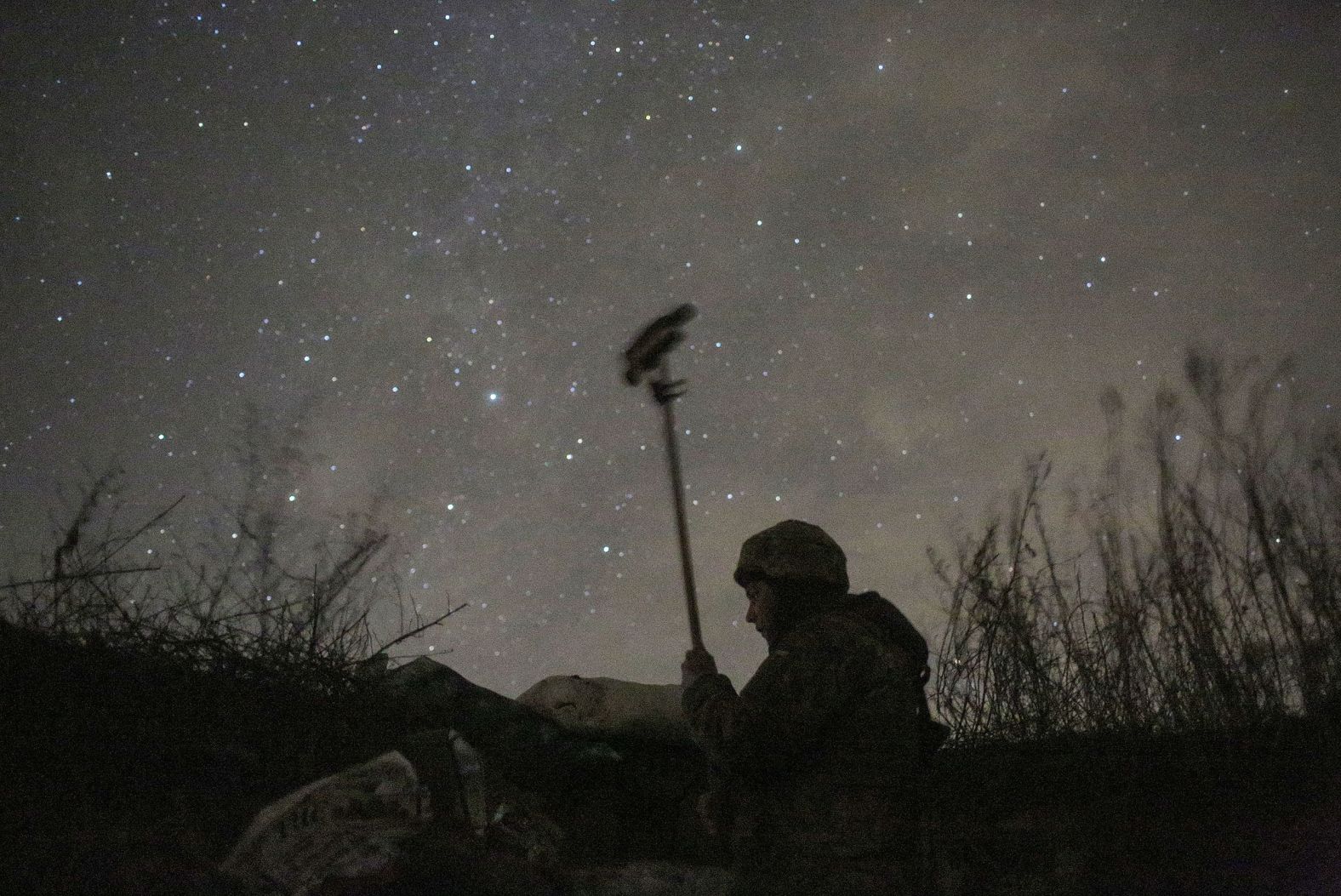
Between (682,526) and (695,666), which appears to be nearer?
(695,666)

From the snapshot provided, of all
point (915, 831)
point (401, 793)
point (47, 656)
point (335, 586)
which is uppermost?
point (335, 586)

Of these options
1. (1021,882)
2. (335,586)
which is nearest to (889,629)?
(1021,882)

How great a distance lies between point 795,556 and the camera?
416 centimetres

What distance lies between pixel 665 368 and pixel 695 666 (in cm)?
161

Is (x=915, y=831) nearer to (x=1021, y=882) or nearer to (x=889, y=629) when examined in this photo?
(x=889, y=629)

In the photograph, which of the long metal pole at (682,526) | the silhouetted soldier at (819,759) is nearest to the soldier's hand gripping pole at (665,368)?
the long metal pole at (682,526)

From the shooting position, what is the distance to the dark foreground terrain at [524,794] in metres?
3.51

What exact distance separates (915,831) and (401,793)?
207cm

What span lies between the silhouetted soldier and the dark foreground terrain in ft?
1.88

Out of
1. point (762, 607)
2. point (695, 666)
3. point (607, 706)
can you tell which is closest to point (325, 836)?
point (695, 666)

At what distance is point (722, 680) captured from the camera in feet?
13.0

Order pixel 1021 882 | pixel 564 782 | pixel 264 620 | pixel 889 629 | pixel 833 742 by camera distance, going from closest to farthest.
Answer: pixel 833 742 → pixel 889 629 → pixel 264 620 → pixel 1021 882 → pixel 564 782

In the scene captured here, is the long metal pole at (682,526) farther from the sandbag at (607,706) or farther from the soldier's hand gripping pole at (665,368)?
the sandbag at (607,706)

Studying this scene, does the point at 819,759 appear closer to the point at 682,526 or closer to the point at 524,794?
the point at 682,526
